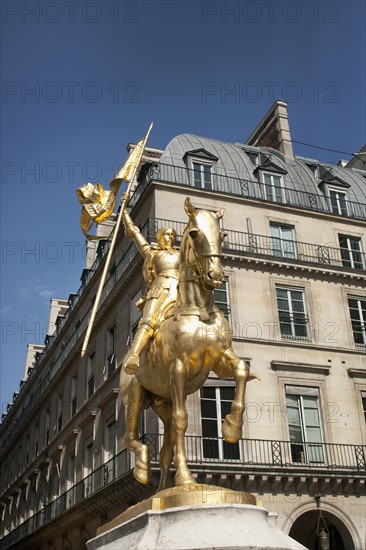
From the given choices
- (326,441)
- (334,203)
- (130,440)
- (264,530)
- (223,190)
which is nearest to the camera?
(264,530)

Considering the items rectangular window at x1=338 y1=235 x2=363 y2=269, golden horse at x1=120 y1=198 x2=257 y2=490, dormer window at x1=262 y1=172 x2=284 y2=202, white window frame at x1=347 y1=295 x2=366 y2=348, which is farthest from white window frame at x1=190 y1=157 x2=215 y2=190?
golden horse at x1=120 y1=198 x2=257 y2=490

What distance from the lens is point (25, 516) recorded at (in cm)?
3778

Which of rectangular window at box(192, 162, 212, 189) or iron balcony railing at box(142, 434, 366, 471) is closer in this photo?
iron balcony railing at box(142, 434, 366, 471)

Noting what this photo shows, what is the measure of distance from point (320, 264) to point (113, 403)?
9.55 meters

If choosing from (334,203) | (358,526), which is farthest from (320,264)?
(358,526)

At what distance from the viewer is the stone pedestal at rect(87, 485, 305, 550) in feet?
15.9

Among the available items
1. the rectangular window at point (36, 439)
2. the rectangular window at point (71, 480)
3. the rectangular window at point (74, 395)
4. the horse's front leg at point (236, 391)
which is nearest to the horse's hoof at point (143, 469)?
the horse's front leg at point (236, 391)

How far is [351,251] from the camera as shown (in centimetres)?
2652

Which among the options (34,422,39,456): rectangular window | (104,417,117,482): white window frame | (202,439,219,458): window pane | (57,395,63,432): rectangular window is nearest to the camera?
(202,439,219,458): window pane

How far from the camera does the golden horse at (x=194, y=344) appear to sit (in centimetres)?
609

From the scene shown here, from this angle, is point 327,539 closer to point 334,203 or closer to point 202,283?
point 334,203

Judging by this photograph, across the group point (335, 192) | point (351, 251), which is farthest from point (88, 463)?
point (335, 192)

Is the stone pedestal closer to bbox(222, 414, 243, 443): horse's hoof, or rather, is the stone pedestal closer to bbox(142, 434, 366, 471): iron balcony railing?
bbox(222, 414, 243, 443): horse's hoof

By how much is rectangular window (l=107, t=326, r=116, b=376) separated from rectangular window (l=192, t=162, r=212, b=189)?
270 inches
